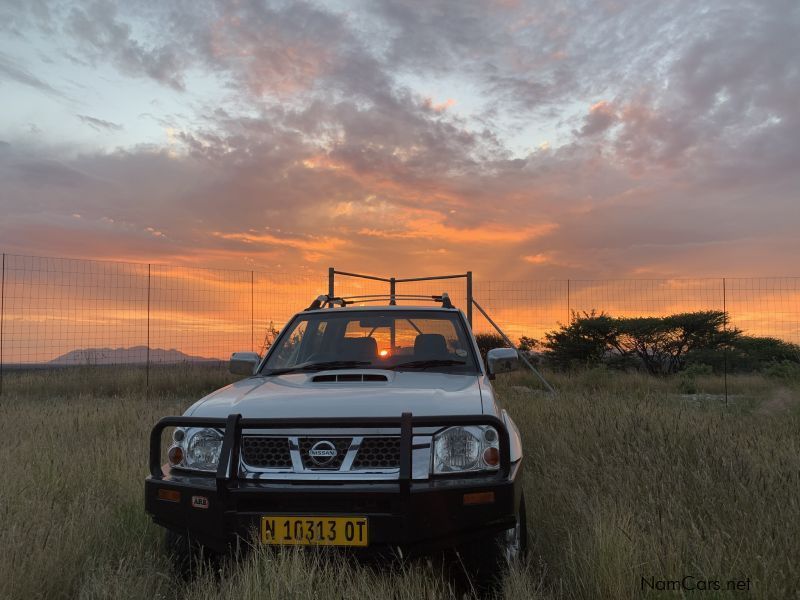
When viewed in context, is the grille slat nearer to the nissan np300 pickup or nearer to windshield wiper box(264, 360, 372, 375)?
the nissan np300 pickup

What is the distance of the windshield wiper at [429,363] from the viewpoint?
4316mm

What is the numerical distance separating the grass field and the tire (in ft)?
0.33

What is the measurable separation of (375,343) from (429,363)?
0.49m

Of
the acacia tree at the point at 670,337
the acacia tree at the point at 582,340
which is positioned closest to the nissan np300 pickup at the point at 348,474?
the acacia tree at the point at 582,340

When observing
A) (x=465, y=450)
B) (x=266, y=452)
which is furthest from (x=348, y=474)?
(x=465, y=450)

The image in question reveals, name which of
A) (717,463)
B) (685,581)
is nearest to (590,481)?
(717,463)

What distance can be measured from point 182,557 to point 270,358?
1.67m

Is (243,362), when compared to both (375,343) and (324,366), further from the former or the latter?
(375,343)

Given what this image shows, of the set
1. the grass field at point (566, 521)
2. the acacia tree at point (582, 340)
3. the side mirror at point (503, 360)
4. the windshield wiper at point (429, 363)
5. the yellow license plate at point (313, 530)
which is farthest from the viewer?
the acacia tree at point (582, 340)

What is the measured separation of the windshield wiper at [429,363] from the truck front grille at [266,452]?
129 centimetres

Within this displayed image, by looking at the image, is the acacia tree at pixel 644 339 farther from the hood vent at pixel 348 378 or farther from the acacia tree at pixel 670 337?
the hood vent at pixel 348 378

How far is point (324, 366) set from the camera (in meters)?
4.41

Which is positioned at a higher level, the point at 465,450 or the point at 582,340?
the point at 582,340

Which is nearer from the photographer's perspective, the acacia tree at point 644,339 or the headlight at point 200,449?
the headlight at point 200,449
